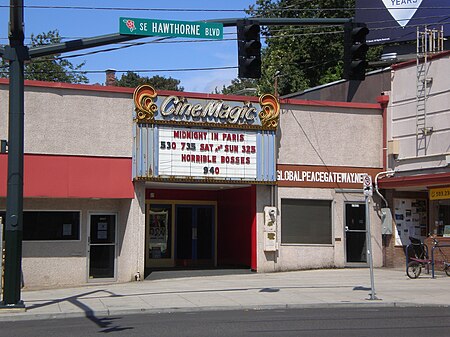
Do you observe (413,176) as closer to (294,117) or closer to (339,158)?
(339,158)

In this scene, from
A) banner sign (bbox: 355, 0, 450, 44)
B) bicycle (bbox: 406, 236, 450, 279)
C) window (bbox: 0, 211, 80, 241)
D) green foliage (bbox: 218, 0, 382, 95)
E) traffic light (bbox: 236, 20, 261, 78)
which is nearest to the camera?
traffic light (bbox: 236, 20, 261, 78)

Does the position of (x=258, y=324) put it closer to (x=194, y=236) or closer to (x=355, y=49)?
(x=355, y=49)

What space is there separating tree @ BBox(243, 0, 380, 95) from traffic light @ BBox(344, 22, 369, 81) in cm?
2995

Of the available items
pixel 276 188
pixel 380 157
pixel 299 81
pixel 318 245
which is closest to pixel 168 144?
pixel 276 188

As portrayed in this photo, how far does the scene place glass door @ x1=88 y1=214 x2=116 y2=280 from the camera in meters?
24.0

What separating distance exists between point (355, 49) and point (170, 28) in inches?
172

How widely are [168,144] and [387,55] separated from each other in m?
20.1

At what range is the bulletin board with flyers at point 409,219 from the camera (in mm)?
27500

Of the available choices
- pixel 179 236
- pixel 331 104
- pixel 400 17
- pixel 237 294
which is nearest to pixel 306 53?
pixel 400 17

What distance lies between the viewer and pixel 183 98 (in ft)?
80.6

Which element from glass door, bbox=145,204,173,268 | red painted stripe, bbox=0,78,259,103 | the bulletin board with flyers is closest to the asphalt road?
red painted stripe, bbox=0,78,259,103

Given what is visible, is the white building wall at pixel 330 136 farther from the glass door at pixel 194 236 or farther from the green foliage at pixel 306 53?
the green foliage at pixel 306 53

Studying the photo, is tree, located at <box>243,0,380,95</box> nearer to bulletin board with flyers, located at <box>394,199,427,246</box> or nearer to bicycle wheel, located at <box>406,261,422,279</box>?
bulletin board with flyers, located at <box>394,199,427,246</box>

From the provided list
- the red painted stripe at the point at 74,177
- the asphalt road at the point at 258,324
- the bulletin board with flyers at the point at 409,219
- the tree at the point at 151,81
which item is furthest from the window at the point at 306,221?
the tree at the point at 151,81
